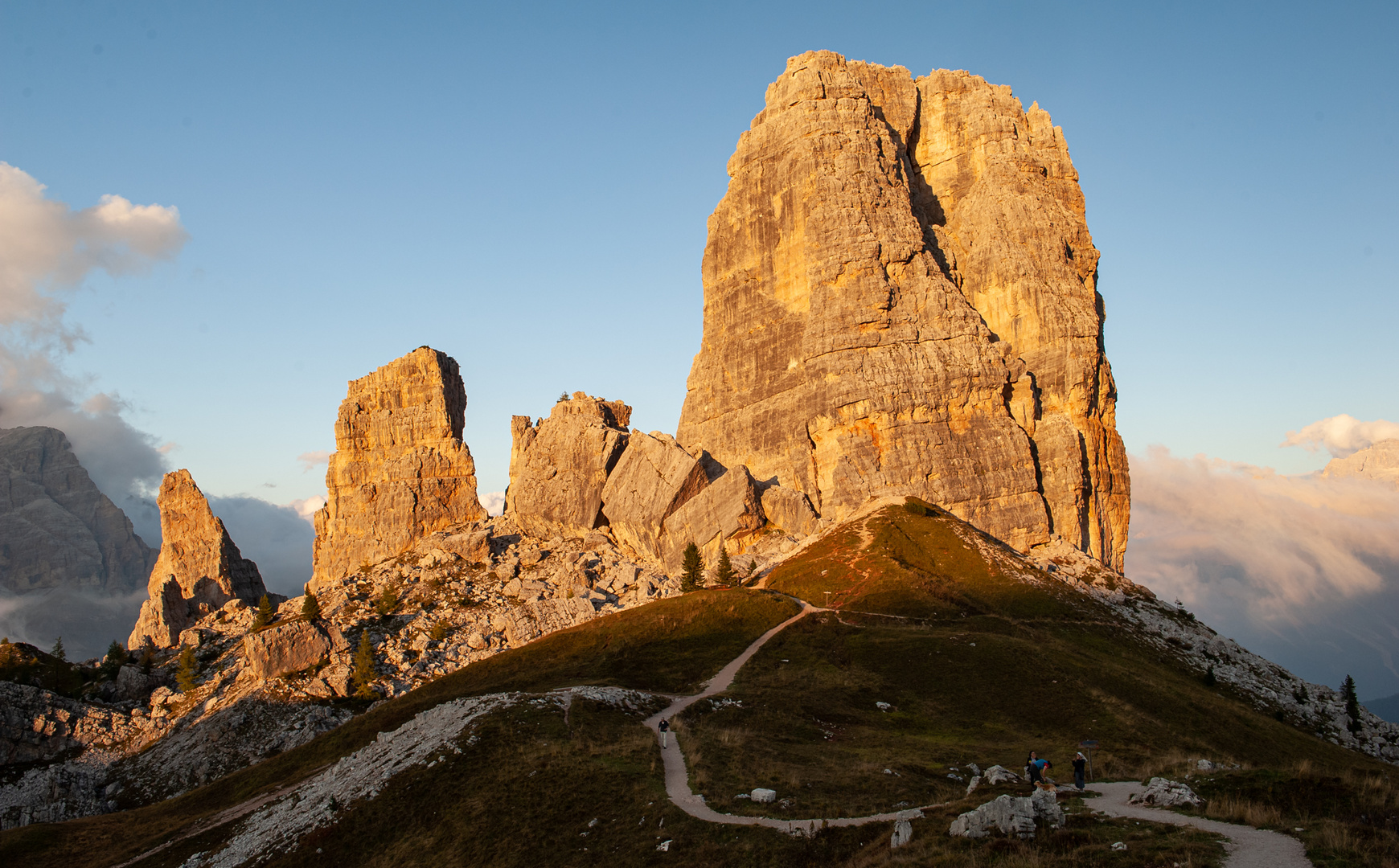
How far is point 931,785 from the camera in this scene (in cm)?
3588

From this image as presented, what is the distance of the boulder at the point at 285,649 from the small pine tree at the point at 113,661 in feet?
63.6

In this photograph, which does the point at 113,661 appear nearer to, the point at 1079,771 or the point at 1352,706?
the point at 1079,771

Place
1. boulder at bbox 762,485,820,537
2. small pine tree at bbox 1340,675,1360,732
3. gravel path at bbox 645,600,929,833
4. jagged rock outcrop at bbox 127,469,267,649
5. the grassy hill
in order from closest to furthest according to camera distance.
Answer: the grassy hill, gravel path at bbox 645,600,929,833, small pine tree at bbox 1340,675,1360,732, boulder at bbox 762,485,820,537, jagged rock outcrop at bbox 127,469,267,649

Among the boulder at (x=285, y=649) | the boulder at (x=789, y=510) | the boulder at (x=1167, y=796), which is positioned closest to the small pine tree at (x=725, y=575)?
the boulder at (x=789, y=510)

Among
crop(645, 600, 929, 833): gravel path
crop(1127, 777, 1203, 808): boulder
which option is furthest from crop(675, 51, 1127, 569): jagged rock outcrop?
crop(1127, 777, 1203, 808): boulder

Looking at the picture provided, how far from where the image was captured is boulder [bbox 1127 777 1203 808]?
28047 mm

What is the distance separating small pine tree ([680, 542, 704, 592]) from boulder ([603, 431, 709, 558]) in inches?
753

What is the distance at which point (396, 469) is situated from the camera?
448ft

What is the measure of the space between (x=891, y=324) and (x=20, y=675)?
120 metres

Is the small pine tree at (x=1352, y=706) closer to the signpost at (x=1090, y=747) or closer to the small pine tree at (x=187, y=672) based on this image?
the signpost at (x=1090, y=747)

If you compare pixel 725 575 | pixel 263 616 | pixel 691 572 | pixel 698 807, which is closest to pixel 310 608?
pixel 263 616

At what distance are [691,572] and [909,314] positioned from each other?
59.9m

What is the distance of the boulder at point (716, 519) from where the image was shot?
120188mm

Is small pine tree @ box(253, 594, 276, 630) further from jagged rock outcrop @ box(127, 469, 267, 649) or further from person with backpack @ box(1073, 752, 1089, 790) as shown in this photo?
person with backpack @ box(1073, 752, 1089, 790)
